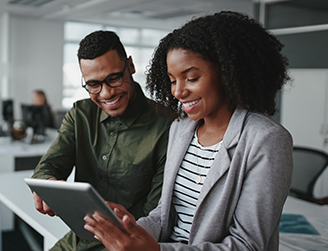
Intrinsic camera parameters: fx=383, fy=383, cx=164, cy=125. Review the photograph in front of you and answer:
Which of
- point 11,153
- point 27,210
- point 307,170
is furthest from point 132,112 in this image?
point 11,153

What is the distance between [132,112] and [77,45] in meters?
9.53

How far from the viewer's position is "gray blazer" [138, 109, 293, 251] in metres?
1.10

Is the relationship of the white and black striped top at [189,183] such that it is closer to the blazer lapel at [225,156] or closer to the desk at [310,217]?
the blazer lapel at [225,156]

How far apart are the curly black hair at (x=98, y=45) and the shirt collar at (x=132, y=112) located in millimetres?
228

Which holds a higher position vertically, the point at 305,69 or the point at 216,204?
the point at 305,69

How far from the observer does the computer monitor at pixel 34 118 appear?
4832 millimetres

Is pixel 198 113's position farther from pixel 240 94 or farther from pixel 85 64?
pixel 85 64

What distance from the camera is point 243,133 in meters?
1.18

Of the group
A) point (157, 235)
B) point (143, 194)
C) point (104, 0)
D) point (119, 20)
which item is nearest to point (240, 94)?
point (157, 235)

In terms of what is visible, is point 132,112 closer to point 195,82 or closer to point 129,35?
point 195,82

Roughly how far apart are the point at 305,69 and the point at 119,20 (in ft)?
20.7

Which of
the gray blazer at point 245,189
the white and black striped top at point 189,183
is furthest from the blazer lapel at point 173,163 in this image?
the gray blazer at point 245,189

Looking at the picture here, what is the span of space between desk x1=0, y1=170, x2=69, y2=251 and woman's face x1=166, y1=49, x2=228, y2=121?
105cm

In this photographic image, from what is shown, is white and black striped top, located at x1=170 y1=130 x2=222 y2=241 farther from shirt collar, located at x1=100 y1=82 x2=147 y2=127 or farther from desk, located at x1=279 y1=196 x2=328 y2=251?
desk, located at x1=279 y1=196 x2=328 y2=251
